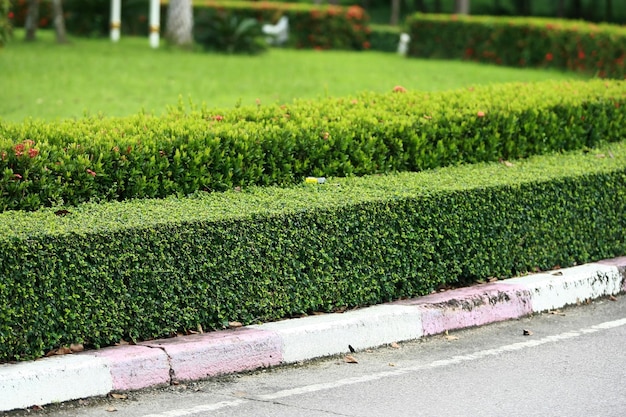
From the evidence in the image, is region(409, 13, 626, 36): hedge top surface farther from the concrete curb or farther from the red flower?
the red flower

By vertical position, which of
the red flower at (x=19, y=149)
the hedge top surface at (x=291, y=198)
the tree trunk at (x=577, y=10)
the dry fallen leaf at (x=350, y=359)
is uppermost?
the red flower at (x=19, y=149)

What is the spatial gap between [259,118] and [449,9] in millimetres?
51542

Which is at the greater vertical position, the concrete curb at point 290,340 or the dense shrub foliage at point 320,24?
the concrete curb at point 290,340

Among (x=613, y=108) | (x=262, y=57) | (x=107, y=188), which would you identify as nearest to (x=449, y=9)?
(x=262, y=57)

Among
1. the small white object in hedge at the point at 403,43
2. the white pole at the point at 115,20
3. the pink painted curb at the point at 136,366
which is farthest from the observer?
the small white object in hedge at the point at 403,43

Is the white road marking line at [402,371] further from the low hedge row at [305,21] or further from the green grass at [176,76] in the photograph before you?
the low hedge row at [305,21]

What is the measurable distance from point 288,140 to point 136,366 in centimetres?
244

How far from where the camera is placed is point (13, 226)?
17.8 ft

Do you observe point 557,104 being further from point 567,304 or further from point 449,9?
point 449,9

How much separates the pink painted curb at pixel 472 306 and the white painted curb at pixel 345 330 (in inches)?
4.7

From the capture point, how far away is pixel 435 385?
5.57 meters

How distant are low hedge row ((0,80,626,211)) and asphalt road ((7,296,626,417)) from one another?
152 cm

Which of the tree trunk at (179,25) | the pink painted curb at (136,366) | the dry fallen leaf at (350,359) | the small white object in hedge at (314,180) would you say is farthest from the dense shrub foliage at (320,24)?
the pink painted curb at (136,366)

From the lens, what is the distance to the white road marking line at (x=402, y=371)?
516 cm
